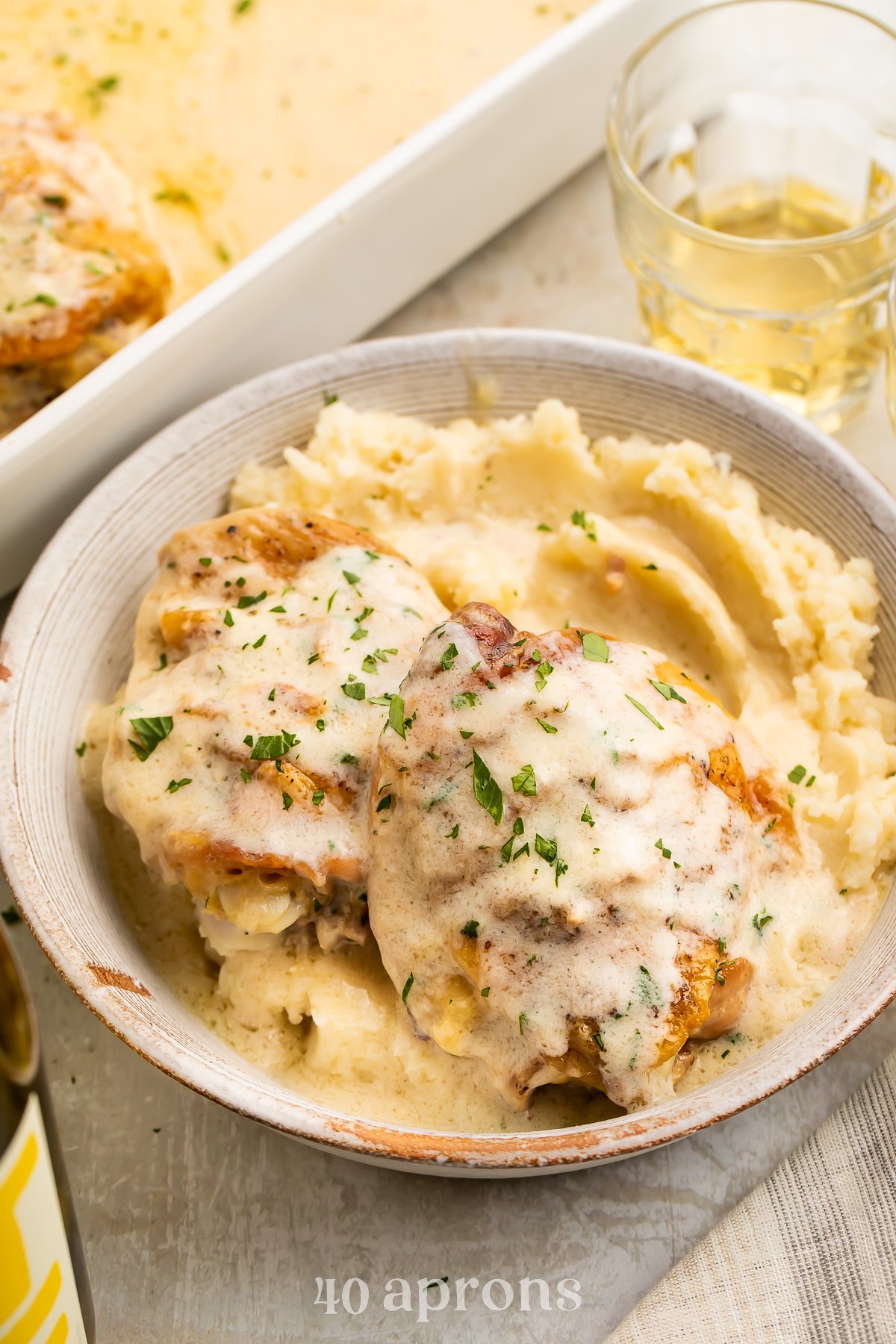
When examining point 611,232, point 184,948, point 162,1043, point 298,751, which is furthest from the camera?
point 611,232

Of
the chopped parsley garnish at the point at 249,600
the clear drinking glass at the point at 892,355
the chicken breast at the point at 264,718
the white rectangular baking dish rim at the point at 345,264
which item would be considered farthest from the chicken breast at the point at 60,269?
the clear drinking glass at the point at 892,355

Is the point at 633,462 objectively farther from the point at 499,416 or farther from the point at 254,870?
the point at 254,870

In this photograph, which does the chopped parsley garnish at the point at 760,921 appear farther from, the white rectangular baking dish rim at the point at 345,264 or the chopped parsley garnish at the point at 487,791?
the white rectangular baking dish rim at the point at 345,264

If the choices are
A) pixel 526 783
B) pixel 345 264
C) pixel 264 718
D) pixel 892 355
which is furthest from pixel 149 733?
pixel 892 355

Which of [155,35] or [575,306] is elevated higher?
[155,35]

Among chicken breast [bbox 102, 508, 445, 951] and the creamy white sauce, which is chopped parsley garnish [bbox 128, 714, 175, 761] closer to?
chicken breast [bbox 102, 508, 445, 951]

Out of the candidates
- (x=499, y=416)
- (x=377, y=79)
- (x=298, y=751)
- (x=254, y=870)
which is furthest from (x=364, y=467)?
(x=377, y=79)

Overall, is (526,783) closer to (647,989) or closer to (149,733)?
(647,989)
